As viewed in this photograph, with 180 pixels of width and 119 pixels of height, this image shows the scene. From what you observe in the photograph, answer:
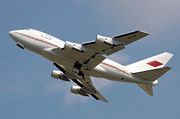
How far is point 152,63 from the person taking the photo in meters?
60.9

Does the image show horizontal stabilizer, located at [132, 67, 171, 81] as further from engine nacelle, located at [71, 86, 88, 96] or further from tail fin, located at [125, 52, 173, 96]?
engine nacelle, located at [71, 86, 88, 96]

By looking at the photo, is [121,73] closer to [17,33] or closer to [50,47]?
[50,47]

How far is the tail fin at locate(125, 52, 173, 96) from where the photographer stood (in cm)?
5562

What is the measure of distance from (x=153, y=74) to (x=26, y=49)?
765 inches

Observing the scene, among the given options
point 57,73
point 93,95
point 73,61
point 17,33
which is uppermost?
point 17,33

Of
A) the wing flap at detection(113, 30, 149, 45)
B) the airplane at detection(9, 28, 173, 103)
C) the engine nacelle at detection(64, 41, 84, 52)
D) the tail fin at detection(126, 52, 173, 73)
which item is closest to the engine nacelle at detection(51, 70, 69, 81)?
the airplane at detection(9, 28, 173, 103)

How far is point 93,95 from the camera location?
6456 centimetres

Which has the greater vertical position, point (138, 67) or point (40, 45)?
point (40, 45)

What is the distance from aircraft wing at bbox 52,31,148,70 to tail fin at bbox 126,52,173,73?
27.0 ft

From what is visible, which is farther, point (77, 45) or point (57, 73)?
point (57, 73)

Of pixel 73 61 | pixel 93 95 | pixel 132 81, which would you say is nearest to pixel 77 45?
pixel 73 61

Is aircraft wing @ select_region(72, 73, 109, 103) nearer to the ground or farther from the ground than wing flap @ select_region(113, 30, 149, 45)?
nearer to the ground

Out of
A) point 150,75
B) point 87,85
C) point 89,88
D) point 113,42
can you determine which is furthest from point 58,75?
point 113,42

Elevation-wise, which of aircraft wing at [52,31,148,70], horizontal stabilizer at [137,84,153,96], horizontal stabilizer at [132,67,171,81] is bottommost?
horizontal stabilizer at [137,84,153,96]
